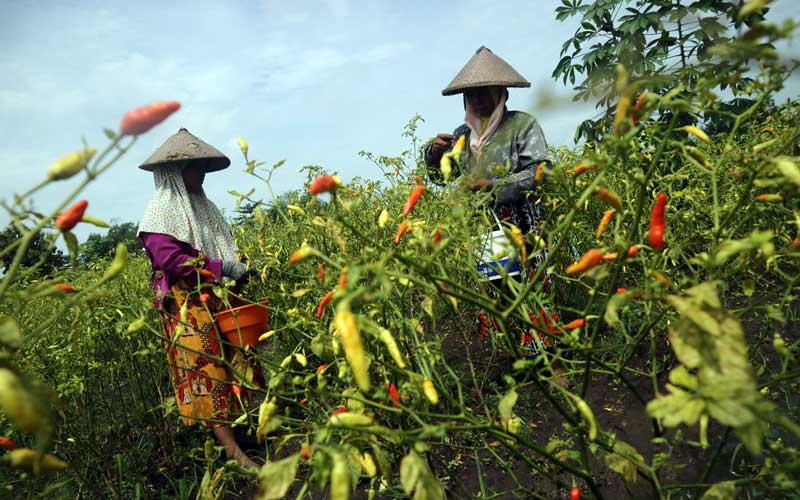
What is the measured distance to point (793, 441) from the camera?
186 centimetres

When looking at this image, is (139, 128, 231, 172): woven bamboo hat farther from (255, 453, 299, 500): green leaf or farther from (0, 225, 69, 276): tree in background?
Result: (255, 453, 299, 500): green leaf

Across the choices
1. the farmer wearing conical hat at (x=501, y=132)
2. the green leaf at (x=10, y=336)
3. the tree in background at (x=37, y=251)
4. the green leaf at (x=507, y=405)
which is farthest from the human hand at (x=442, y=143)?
the green leaf at (x=10, y=336)

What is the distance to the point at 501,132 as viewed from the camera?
2.61m

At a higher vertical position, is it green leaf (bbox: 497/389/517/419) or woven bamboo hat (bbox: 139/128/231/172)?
woven bamboo hat (bbox: 139/128/231/172)

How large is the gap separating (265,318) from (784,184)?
2018mm

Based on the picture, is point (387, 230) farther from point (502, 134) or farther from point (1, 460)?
point (1, 460)

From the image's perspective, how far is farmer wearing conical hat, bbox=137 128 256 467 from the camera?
8.69ft

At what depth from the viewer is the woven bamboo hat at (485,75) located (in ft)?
9.63

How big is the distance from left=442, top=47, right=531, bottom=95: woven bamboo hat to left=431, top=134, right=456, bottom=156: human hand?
0.25 metres

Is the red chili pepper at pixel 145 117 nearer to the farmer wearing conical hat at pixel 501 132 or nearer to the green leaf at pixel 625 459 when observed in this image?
the green leaf at pixel 625 459

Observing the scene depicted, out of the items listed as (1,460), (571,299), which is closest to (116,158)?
(1,460)

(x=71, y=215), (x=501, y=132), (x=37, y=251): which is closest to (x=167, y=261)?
(x=501, y=132)

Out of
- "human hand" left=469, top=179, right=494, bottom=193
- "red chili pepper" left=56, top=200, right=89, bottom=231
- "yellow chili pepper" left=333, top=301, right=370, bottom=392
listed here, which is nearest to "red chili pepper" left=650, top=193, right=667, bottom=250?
"human hand" left=469, top=179, right=494, bottom=193

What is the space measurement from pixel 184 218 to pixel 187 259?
0.30 metres
